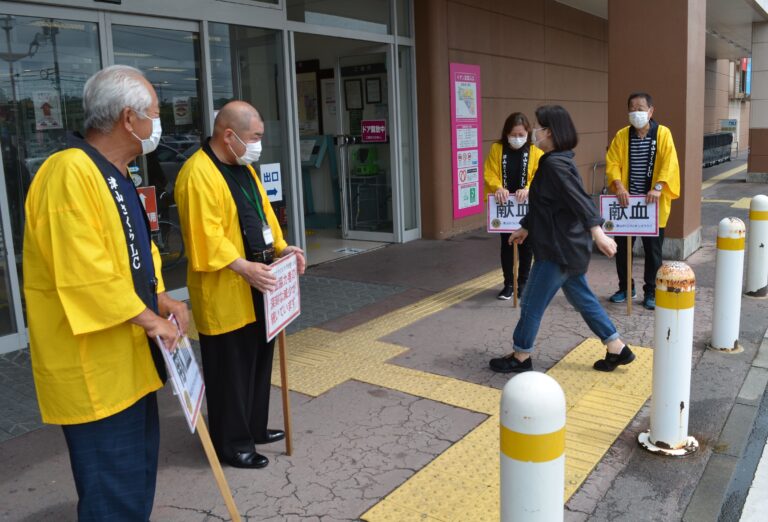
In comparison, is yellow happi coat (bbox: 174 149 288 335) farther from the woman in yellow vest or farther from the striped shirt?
the striped shirt

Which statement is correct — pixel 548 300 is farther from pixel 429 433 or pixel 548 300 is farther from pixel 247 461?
pixel 247 461

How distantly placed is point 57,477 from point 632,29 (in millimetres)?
7258

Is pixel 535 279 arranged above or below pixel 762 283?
above

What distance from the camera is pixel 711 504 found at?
3.24 metres

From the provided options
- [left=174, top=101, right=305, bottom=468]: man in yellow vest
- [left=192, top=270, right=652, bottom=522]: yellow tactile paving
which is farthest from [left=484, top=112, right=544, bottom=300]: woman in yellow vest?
[left=174, top=101, right=305, bottom=468]: man in yellow vest

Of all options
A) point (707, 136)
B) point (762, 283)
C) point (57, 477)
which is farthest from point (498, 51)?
point (707, 136)

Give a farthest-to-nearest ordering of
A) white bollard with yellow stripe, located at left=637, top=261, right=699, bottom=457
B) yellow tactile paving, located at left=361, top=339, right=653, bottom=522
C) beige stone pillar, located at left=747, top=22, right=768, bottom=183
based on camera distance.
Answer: beige stone pillar, located at left=747, top=22, right=768, bottom=183
white bollard with yellow stripe, located at left=637, top=261, right=699, bottom=457
yellow tactile paving, located at left=361, top=339, right=653, bottom=522

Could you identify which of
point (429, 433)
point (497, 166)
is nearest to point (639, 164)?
point (497, 166)

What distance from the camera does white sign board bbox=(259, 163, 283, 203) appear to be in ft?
25.1

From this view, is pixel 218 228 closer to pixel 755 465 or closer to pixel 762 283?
pixel 755 465

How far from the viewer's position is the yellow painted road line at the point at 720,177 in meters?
17.0

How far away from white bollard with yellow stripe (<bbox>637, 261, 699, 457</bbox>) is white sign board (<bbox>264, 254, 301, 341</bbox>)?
1.85m

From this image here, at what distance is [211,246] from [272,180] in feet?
15.3

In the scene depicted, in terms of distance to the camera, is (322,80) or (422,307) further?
(322,80)
